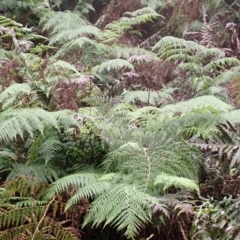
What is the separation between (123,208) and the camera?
169cm

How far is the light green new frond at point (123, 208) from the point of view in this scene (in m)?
1.67

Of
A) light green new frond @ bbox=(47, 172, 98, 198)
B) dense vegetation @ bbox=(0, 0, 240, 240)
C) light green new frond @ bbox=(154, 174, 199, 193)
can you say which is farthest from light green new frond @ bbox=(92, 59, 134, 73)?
light green new frond @ bbox=(154, 174, 199, 193)

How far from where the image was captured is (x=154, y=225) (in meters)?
1.75

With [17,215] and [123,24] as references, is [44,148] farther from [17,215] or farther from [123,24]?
[123,24]

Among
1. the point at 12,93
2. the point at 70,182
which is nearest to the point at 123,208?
the point at 70,182

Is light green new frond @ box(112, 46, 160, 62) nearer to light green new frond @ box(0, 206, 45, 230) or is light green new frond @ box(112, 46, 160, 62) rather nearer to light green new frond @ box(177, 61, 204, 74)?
light green new frond @ box(177, 61, 204, 74)

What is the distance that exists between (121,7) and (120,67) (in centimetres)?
163

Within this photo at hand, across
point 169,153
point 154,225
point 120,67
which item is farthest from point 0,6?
point 154,225

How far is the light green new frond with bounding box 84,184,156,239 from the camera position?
1.67 meters

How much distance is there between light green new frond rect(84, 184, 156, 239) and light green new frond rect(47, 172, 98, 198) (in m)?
0.15

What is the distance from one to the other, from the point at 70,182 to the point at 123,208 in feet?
1.06

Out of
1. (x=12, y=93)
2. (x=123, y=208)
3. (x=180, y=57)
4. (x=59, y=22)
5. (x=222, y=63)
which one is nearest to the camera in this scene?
(x=123, y=208)

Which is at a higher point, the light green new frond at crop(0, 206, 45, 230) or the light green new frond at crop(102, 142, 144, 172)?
the light green new frond at crop(102, 142, 144, 172)

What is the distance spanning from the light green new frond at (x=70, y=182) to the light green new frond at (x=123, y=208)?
0.15 meters
